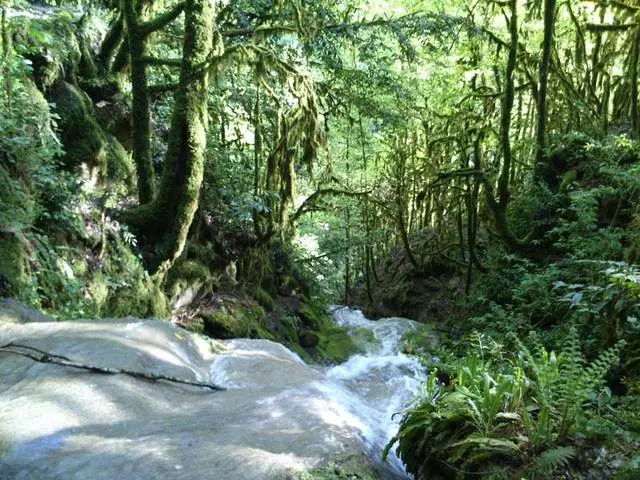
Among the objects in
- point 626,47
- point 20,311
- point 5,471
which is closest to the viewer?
point 5,471

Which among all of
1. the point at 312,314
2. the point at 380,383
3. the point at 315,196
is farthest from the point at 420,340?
the point at 315,196

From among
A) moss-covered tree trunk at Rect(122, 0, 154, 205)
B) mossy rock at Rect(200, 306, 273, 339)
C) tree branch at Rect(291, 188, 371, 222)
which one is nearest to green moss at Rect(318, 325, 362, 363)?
mossy rock at Rect(200, 306, 273, 339)

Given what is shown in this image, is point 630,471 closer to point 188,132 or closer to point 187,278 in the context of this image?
point 188,132

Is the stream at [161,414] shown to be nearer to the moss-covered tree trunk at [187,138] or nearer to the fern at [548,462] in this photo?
the fern at [548,462]

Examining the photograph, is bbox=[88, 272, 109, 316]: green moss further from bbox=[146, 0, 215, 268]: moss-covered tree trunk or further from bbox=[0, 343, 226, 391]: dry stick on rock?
bbox=[0, 343, 226, 391]: dry stick on rock

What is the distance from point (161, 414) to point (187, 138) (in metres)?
5.34

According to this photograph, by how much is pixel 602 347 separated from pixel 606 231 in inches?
108

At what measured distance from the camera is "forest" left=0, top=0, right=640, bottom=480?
306cm

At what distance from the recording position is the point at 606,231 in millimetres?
7273

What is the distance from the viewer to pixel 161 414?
346 centimetres

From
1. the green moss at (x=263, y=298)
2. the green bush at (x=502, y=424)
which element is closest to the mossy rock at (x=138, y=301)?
the green moss at (x=263, y=298)

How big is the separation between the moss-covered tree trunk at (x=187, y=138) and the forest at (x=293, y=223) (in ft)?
0.10

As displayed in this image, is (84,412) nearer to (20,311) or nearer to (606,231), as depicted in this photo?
(20,311)

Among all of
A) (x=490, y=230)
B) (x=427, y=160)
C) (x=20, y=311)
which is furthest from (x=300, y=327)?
(x=20, y=311)
